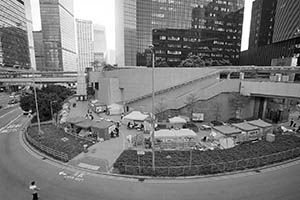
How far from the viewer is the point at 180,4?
82.4m

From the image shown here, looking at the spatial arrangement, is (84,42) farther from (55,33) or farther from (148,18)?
(148,18)

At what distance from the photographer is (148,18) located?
81688 mm

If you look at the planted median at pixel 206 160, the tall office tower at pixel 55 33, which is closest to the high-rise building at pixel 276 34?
the planted median at pixel 206 160

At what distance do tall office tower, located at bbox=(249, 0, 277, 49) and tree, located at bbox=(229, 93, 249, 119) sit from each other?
76523 millimetres

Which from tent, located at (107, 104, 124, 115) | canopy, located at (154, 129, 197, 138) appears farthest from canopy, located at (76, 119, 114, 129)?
tent, located at (107, 104, 124, 115)

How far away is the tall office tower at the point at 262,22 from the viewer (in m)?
85.7

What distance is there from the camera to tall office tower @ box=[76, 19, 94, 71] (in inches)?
7169

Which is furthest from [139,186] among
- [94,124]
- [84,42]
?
[84,42]

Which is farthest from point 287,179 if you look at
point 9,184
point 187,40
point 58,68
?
point 58,68

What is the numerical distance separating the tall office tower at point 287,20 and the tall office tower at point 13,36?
133236 mm

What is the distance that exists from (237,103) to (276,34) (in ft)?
188

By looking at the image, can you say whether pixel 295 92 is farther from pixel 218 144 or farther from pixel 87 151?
pixel 87 151

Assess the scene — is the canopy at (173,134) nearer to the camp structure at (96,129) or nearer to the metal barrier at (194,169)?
the metal barrier at (194,169)

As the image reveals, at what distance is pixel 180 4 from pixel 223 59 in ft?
122
